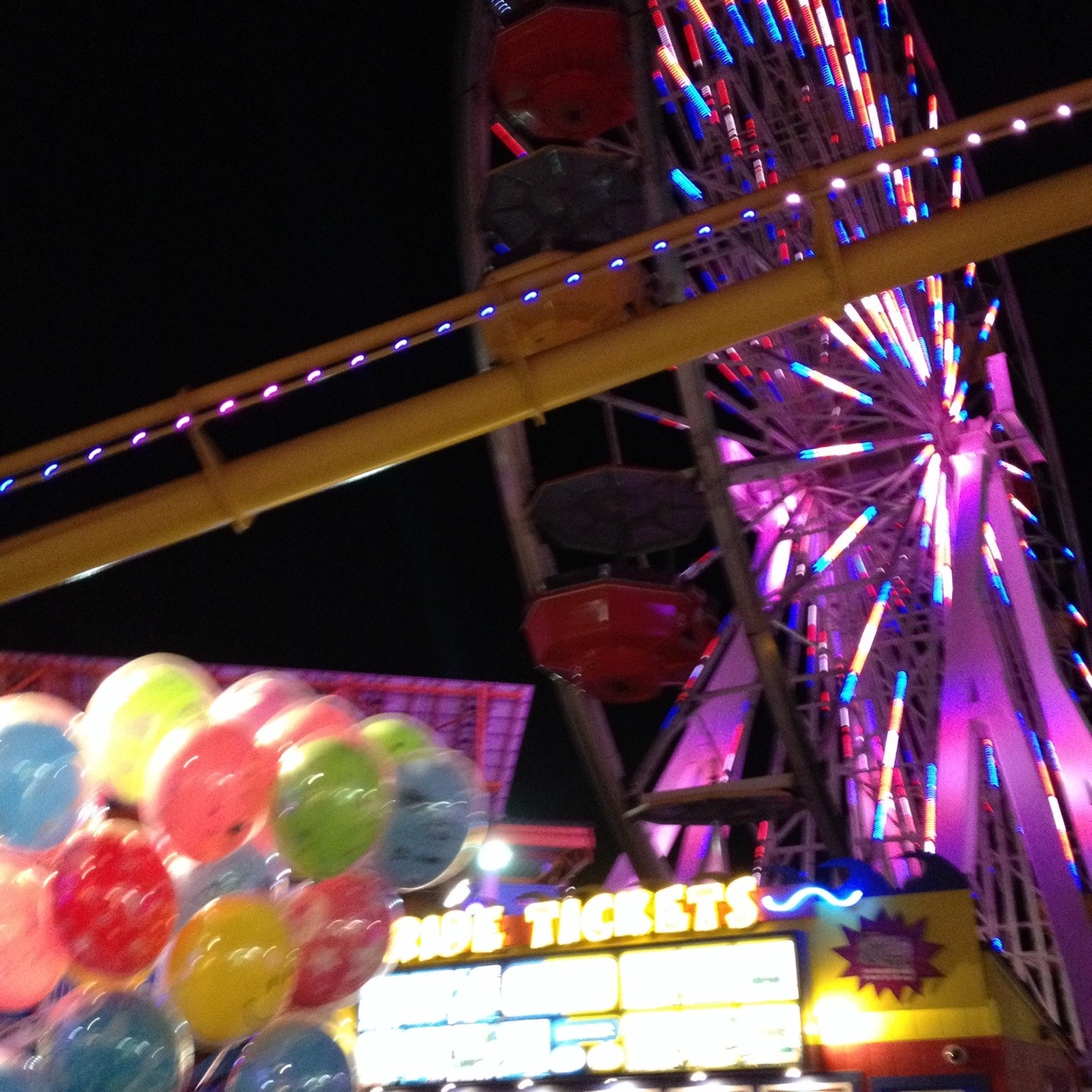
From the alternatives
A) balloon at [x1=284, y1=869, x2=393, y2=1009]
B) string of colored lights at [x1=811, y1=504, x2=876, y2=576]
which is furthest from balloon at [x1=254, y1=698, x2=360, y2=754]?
string of colored lights at [x1=811, y1=504, x2=876, y2=576]

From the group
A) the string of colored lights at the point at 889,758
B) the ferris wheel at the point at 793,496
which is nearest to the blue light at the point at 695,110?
the ferris wheel at the point at 793,496

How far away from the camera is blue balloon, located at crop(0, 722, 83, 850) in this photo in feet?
16.8

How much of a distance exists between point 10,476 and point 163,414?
2.63ft

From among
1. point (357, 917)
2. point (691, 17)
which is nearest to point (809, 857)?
point (691, 17)

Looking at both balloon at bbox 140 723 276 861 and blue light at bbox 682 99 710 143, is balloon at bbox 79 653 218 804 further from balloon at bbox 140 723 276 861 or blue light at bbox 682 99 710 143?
blue light at bbox 682 99 710 143

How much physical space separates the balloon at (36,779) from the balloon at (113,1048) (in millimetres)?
689

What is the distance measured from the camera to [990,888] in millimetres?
16719

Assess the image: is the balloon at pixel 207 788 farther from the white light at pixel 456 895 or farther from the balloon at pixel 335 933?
the white light at pixel 456 895

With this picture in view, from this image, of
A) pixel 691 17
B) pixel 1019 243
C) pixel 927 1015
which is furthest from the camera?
pixel 691 17

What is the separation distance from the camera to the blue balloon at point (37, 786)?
16.8 feet

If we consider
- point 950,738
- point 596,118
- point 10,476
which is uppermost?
point 596,118

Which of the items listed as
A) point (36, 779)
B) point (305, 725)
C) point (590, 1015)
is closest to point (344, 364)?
point (305, 725)

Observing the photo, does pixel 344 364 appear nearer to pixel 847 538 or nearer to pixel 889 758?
pixel 889 758

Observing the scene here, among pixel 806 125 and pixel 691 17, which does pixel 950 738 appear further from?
pixel 691 17
